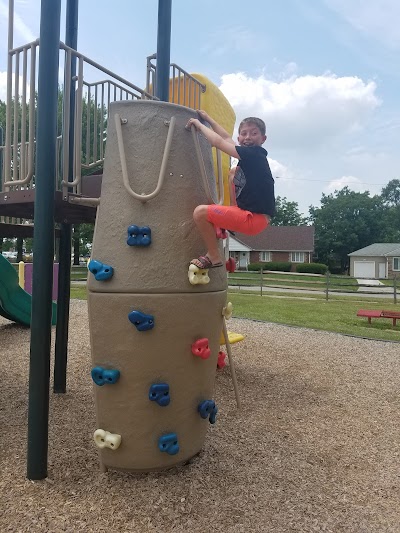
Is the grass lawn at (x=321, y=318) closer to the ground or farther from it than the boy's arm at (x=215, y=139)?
closer to the ground

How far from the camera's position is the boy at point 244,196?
10.0ft

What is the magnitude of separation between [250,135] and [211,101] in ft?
10.2

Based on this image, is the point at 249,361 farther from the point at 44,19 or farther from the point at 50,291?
the point at 44,19

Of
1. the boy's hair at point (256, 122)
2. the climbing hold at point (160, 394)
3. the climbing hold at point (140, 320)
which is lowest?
the climbing hold at point (160, 394)

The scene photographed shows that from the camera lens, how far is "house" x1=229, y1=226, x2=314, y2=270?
5691cm

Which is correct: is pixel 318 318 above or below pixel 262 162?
below

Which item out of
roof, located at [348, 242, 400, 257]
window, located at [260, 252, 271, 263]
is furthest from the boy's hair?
window, located at [260, 252, 271, 263]

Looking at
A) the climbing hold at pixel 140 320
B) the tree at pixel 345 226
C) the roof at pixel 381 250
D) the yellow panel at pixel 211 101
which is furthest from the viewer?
the tree at pixel 345 226

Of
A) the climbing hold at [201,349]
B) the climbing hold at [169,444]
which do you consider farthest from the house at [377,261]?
the climbing hold at [169,444]

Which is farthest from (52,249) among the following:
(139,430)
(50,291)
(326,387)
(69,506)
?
(326,387)

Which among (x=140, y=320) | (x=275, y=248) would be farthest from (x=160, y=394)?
(x=275, y=248)

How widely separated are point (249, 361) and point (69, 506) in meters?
4.56

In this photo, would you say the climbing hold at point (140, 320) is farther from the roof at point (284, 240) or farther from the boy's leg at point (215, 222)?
the roof at point (284, 240)

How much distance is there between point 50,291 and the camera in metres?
3.25
